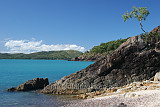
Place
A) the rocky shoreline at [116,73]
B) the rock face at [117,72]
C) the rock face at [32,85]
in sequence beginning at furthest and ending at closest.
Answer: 1. the rock face at [32,85]
2. the rock face at [117,72]
3. the rocky shoreline at [116,73]

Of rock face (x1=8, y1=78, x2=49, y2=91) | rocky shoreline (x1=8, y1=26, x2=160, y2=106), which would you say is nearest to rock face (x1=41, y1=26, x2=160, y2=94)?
rocky shoreline (x1=8, y1=26, x2=160, y2=106)

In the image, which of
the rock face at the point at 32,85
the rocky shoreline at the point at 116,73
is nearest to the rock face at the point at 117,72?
the rocky shoreline at the point at 116,73

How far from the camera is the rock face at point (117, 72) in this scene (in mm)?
48156

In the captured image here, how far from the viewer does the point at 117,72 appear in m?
49.5

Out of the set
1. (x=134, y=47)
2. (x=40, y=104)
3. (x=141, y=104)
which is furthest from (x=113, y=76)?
(x=141, y=104)

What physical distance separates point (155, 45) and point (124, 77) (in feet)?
48.9

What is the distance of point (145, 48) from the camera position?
53.2 m

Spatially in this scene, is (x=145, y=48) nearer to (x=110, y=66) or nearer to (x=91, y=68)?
(x=110, y=66)

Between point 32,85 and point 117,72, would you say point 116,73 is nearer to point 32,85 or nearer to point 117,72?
point 117,72

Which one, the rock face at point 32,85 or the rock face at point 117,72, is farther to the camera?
the rock face at point 32,85

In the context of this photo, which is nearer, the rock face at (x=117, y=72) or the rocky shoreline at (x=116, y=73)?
the rocky shoreline at (x=116, y=73)

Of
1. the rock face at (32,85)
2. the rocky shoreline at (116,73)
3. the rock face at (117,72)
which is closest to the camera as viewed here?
the rocky shoreline at (116,73)

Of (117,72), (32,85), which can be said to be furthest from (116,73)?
(32,85)

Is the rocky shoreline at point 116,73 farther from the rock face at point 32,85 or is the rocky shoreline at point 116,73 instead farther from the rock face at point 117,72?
the rock face at point 32,85
